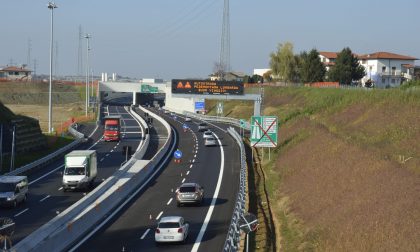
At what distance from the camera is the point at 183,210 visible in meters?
38.4

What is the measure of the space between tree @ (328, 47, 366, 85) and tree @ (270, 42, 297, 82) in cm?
3198

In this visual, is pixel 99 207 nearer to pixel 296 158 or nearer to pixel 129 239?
pixel 129 239

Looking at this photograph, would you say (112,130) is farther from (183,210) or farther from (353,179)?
(353,179)

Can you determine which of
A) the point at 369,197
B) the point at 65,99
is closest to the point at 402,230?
the point at 369,197

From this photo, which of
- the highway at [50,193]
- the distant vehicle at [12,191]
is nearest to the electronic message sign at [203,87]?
the highway at [50,193]

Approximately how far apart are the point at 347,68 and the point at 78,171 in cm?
8624

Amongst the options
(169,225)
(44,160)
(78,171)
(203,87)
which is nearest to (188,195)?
(169,225)

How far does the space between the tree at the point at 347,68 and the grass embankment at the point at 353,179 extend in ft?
183

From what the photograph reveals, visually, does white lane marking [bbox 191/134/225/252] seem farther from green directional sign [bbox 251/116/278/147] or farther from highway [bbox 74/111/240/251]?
green directional sign [bbox 251/116/278/147]

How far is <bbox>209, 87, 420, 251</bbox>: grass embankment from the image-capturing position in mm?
22984

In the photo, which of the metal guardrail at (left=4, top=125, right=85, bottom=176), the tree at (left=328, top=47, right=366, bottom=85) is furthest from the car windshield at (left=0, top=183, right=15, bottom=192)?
the tree at (left=328, top=47, right=366, bottom=85)

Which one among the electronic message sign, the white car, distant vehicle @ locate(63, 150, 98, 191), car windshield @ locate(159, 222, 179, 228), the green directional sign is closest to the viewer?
the white car

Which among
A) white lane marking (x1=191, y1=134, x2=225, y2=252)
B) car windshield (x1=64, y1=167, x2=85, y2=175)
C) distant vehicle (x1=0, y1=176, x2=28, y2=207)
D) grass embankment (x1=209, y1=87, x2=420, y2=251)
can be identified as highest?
grass embankment (x1=209, y1=87, x2=420, y2=251)

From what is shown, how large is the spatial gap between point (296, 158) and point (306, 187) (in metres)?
11.3
